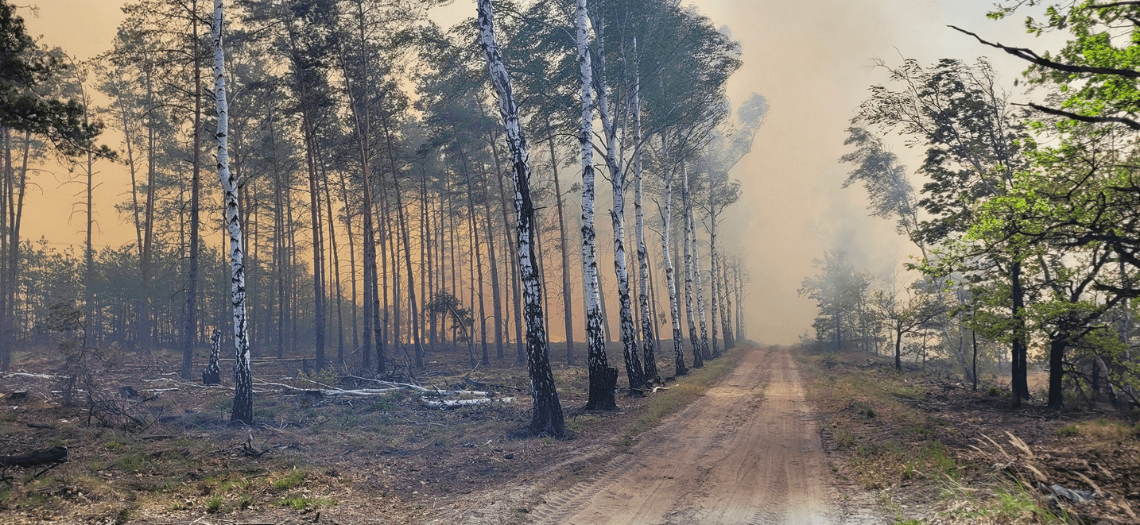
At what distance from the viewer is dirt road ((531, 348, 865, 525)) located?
6758 millimetres

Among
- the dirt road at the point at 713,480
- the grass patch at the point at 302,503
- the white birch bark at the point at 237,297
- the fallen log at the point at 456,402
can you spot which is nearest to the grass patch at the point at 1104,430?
the dirt road at the point at 713,480

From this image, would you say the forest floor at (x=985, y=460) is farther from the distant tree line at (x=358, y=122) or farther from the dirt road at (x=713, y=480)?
the distant tree line at (x=358, y=122)

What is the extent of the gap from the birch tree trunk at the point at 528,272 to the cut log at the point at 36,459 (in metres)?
7.62

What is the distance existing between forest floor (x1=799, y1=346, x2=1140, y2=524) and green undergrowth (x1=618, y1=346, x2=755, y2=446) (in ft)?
12.2

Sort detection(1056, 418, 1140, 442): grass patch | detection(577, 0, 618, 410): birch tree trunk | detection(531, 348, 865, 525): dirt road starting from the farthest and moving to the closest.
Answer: detection(577, 0, 618, 410): birch tree trunk
detection(1056, 418, 1140, 442): grass patch
detection(531, 348, 865, 525): dirt road

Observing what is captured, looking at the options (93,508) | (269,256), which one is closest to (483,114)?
(93,508)

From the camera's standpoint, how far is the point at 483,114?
3025cm

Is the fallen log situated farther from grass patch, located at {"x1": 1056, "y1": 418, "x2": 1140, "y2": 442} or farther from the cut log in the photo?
grass patch, located at {"x1": 1056, "y1": 418, "x2": 1140, "y2": 442}

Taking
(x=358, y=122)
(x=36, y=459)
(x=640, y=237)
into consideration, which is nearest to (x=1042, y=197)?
(x=640, y=237)

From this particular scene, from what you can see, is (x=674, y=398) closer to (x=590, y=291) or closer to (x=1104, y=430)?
(x=590, y=291)

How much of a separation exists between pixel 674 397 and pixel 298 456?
10816 millimetres

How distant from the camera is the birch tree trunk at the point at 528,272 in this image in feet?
39.0

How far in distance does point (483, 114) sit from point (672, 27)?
1230 cm

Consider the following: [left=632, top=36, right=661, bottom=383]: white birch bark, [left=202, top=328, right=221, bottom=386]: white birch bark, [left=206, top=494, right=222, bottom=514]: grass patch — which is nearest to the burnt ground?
[left=206, top=494, right=222, bottom=514]: grass patch
